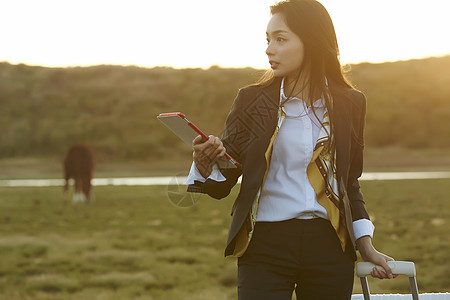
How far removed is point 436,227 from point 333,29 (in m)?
9.23

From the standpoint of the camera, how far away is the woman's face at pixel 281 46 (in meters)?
2.04

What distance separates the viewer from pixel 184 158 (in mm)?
47094

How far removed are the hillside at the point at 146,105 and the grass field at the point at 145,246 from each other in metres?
35.0

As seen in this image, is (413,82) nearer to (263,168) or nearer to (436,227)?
(436,227)

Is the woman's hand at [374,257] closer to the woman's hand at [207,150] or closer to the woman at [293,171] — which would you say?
the woman at [293,171]

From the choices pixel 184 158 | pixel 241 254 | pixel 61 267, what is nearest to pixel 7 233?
pixel 61 267

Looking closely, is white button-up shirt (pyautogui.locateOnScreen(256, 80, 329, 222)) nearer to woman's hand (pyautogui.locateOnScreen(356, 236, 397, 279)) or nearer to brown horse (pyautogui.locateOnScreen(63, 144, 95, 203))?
woman's hand (pyautogui.locateOnScreen(356, 236, 397, 279))

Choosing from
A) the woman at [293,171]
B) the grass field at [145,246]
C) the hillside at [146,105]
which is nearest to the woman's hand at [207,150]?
the woman at [293,171]

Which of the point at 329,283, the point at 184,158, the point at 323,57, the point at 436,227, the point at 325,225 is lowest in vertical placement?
the point at 184,158

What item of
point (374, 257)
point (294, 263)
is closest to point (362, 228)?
point (374, 257)

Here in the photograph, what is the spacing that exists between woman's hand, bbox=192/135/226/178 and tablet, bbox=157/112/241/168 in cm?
2

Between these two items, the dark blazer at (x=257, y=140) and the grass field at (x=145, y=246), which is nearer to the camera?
the dark blazer at (x=257, y=140)

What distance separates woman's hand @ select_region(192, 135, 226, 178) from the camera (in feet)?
6.22

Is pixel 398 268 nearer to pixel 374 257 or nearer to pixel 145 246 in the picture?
pixel 374 257
